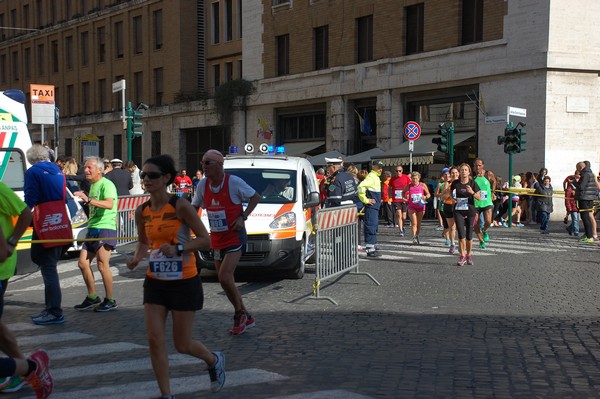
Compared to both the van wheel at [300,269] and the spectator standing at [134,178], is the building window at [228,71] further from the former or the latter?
the van wheel at [300,269]

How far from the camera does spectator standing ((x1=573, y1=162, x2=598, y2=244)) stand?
1850 cm

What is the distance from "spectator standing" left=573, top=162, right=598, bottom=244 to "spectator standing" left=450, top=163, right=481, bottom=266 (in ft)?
18.5

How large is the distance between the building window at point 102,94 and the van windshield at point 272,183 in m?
40.0

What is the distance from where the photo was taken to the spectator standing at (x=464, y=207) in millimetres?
13828

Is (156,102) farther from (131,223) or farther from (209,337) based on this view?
(209,337)

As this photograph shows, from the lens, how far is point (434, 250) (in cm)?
1692

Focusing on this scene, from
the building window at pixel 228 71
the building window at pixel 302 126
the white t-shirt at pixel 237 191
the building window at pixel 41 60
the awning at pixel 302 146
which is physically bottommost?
the white t-shirt at pixel 237 191

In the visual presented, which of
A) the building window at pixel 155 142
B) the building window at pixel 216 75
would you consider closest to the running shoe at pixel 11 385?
the building window at pixel 216 75

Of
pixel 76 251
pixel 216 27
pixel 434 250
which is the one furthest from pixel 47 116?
pixel 216 27

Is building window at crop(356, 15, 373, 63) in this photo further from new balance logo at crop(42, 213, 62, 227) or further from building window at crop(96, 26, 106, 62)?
new balance logo at crop(42, 213, 62, 227)

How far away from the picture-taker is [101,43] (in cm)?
5072

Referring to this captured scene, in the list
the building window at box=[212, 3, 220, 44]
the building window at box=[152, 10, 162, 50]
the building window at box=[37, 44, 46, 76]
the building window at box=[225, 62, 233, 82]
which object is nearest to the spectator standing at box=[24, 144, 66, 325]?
the building window at box=[225, 62, 233, 82]

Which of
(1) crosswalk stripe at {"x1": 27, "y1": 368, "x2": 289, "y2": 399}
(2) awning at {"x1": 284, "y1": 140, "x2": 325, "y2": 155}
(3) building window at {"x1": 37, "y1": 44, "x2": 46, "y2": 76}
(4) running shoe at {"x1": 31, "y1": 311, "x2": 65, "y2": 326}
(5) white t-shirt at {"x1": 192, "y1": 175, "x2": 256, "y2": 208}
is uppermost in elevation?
(3) building window at {"x1": 37, "y1": 44, "x2": 46, "y2": 76}

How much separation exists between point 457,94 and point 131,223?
16.9 metres
